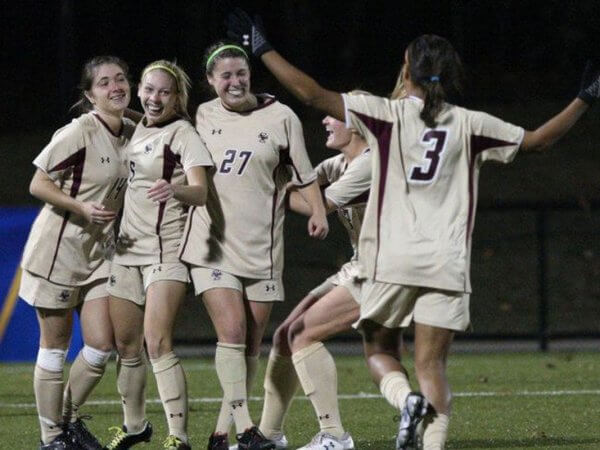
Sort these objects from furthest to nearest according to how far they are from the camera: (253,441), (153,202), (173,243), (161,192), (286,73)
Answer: (173,243) < (153,202) < (253,441) < (161,192) < (286,73)

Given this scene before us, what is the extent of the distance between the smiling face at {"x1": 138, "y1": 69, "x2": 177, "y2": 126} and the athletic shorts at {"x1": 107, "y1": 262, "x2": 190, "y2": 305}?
0.79m

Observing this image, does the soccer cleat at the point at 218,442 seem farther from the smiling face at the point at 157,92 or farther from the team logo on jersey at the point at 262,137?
the smiling face at the point at 157,92

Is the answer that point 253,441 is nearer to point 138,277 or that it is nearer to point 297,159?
point 138,277

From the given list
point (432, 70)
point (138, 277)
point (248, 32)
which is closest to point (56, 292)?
point (138, 277)

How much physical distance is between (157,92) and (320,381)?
1.75 metres

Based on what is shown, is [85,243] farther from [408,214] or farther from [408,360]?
[408,360]

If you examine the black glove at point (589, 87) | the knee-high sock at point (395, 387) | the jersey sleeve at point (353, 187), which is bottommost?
the knee-high sock at point (395, 387)

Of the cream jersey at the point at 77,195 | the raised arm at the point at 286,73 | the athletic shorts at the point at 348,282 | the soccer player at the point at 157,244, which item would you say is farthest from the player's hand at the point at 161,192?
the athletic shorts at the point at 348,282

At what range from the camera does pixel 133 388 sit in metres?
8.55

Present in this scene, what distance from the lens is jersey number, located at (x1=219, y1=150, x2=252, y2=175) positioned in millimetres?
8328

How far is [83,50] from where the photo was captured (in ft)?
106

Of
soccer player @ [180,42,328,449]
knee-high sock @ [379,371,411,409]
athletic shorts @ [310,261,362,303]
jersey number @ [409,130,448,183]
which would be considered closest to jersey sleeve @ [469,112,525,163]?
jersey number @ [409,130,448,183]

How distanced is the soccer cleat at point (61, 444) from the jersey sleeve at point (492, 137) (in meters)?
2.80

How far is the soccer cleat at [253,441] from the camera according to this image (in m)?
8.10
